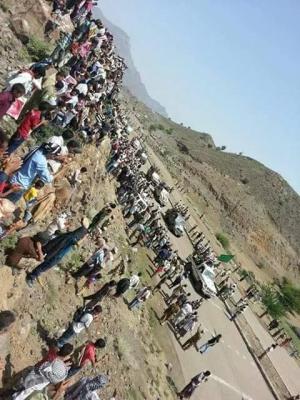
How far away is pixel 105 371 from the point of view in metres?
15.4

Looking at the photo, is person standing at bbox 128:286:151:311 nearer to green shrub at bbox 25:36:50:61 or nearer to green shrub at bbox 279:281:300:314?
green shrub at bbox 25:36:50:61

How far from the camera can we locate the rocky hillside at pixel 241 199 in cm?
7038

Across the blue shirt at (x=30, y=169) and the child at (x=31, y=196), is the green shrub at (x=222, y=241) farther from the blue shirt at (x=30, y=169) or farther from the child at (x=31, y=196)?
the blue shirt at (x=30, y=169)

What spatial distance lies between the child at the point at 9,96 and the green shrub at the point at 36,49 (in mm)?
11274

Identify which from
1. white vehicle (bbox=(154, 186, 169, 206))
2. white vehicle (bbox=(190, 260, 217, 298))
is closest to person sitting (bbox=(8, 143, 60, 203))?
white vehicle (bbox=(190, 260, 217, 298))

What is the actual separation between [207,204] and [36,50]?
49.0m

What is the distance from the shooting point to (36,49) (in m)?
22.2

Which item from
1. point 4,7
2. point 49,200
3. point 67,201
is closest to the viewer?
point 49,200

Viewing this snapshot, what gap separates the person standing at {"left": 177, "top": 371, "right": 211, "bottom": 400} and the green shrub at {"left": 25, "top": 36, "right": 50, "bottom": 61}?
14.1m

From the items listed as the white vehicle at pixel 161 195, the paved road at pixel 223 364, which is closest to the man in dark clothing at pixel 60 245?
the paved road at pixel 223 364

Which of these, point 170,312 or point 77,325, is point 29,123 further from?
point 170,312

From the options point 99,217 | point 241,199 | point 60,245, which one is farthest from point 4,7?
point 241,199

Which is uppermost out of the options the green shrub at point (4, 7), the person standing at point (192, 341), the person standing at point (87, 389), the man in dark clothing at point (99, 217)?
the green shrub at point (4, 7)

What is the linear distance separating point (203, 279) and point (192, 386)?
13.2 meters
